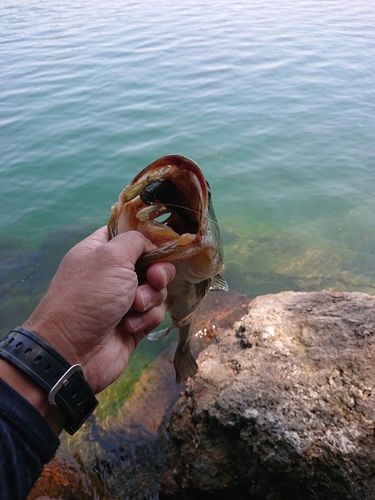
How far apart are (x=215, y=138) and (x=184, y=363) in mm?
7348

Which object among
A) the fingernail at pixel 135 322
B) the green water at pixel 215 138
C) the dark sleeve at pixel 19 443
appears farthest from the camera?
the green water at pixel 215 138

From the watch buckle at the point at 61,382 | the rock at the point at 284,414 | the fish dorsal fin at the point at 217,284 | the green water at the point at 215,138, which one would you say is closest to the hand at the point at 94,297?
the watch buckle at the point at 61,382

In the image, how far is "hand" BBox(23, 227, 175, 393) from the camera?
1965 millimetres

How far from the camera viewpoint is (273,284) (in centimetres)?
614

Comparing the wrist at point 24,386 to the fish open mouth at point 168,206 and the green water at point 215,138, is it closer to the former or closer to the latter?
the fish open mouth at point 168,206

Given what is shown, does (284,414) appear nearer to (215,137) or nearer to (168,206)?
(168,206)

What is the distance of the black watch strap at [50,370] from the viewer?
1798 millimetres

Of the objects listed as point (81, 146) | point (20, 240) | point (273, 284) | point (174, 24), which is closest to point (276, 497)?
point (273, 284)

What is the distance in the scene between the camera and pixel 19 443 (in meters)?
1.70

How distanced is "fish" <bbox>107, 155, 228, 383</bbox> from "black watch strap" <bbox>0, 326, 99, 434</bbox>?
631mm

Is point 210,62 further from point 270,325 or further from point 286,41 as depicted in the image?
point 270,325

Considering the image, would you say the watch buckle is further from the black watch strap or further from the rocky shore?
the rocky shore

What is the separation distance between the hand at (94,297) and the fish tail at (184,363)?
48.4 inches

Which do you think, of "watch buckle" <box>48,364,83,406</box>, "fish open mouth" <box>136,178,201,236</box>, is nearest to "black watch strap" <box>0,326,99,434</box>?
"watch buckle" <box>48,364,83,406</box>
